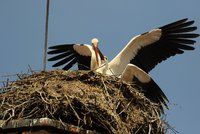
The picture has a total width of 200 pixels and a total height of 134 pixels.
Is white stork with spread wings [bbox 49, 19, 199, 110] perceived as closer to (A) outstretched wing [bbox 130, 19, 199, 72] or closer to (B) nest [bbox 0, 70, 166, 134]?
(A) outstretched wing [bbox 130, 19, 199, 72]

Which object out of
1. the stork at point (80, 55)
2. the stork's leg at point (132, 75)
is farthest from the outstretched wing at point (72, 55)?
the stork's leg at point (132, 75)

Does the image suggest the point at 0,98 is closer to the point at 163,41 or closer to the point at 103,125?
the point at 103,125

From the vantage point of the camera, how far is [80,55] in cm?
951

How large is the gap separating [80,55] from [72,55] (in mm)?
269

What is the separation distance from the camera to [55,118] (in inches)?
231

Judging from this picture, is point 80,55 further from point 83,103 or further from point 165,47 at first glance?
point 83,103

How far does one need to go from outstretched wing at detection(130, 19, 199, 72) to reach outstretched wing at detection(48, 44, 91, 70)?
964 mm

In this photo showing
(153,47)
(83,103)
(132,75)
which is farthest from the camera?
(153,47)

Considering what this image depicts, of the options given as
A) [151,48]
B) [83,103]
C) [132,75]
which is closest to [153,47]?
[151,48]

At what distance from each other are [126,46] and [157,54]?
502 mm

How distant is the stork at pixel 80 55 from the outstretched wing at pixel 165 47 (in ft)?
1.70

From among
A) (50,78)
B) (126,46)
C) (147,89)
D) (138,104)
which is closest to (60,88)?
(50,78)

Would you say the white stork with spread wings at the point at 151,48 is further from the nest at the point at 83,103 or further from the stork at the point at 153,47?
the nest at the point at 83,103

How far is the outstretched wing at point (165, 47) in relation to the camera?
8688mm
